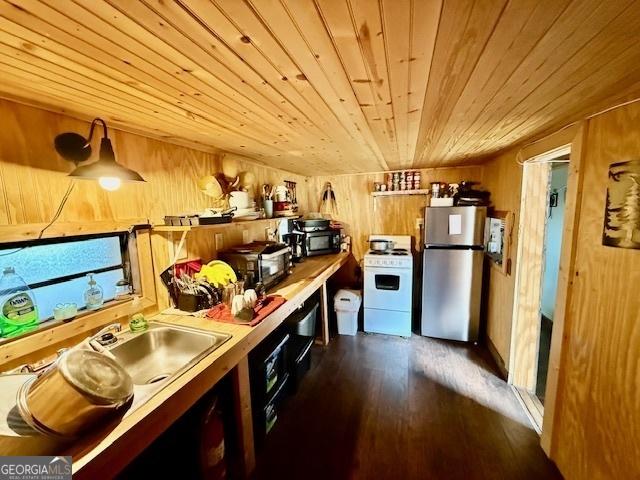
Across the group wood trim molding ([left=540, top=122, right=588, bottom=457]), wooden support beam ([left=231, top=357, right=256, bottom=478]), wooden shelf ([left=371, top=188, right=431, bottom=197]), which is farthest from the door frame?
wooden support beam ([left=231, top=357, right=256, bottom=478])

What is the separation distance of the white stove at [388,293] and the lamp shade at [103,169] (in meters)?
2.56

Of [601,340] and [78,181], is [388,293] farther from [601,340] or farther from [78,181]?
[78,181]

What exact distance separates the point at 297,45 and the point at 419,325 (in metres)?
3.43

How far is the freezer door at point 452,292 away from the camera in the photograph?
287 centimetres

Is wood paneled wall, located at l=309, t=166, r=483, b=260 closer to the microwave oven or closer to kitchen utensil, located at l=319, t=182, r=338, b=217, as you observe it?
kitchen utensil, located at l=319, t=182, r=338, b=217

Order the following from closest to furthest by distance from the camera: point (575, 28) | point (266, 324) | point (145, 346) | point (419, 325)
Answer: point (575, 28) < point (145, 346) < point (266, 324) < point (419, 325)

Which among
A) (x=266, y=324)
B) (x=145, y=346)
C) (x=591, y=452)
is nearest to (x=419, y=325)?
(x=591, y=452)

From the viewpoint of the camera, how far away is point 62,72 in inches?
35.0

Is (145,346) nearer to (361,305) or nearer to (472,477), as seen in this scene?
(472,477)

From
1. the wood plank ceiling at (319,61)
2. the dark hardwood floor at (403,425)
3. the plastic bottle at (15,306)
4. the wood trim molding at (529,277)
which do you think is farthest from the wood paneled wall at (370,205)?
the plastic bottle at (15,306)

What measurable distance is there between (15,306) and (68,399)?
73cm

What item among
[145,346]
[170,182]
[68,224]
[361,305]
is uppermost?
[170,182]

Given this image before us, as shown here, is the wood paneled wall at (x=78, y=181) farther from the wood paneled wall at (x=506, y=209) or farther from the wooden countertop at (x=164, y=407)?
the wood paneled wall at (x=506, y=209)

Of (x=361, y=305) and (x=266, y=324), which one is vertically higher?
(x=266, y=324)
